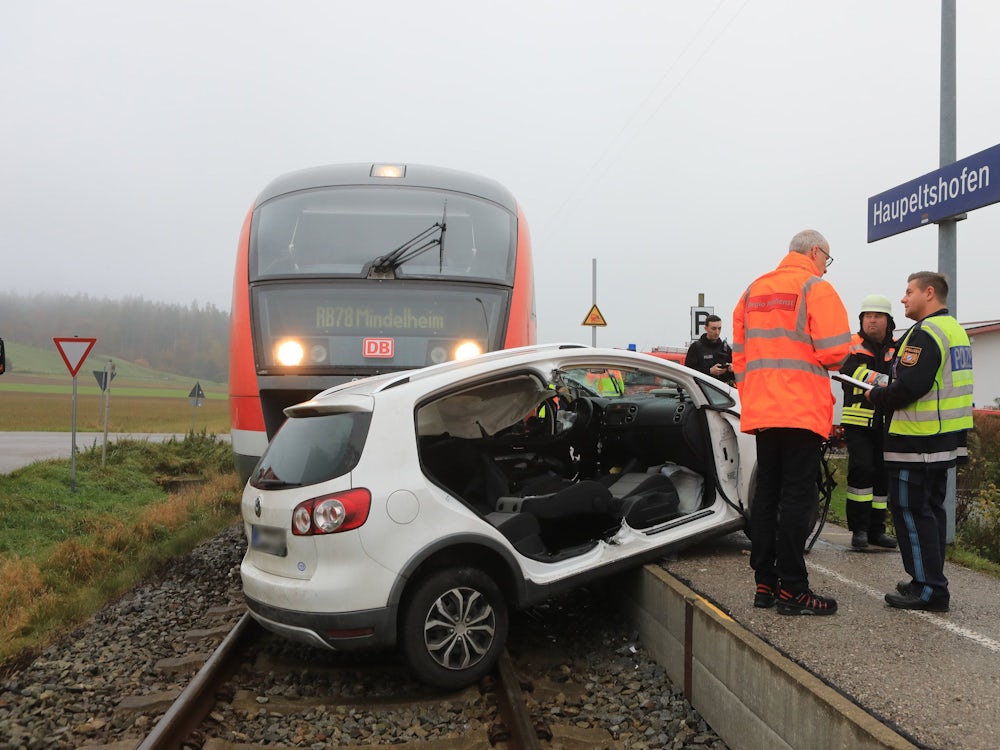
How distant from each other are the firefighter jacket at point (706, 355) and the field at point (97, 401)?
14.1 meters

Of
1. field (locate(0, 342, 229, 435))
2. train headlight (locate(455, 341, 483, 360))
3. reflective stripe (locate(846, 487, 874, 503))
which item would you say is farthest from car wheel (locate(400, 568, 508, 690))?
field (locate(0, 342, 229, 435))

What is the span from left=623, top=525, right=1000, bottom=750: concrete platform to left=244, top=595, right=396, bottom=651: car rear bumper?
154cm

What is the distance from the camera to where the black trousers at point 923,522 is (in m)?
4.25

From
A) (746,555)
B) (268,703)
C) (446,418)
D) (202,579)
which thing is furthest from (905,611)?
(202,579)

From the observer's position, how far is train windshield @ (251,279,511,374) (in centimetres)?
697

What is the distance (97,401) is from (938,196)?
8715cm

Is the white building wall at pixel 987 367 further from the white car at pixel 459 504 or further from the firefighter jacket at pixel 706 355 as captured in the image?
the white car at pixel 459 504

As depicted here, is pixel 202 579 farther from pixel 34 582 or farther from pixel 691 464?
pixel 691 464

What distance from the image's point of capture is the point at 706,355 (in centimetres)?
910

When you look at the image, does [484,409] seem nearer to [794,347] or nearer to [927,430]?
[794,347]

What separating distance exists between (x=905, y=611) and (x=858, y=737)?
1843 mm

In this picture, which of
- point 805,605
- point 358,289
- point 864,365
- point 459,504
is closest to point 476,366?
point 459,504

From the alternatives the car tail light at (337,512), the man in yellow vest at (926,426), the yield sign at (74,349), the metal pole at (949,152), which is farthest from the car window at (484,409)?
the yield sign at (74,349)

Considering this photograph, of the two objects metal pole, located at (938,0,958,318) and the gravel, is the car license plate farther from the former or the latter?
metal pole, located at (938,0,958,318)
